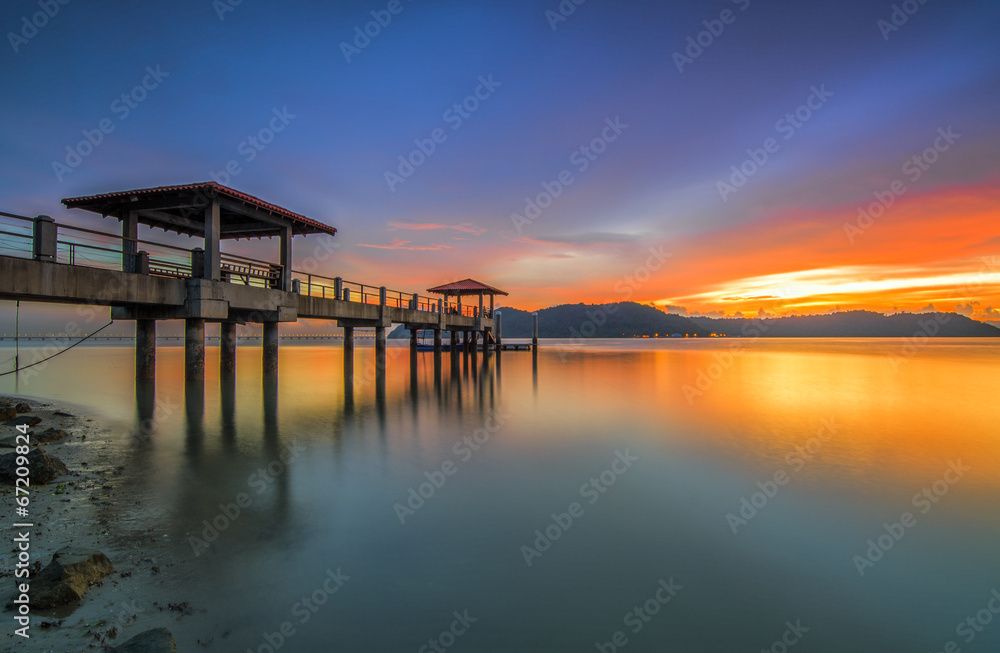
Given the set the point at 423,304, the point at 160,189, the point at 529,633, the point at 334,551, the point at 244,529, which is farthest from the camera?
the point at 423,304

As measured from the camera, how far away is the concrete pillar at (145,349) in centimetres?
1853

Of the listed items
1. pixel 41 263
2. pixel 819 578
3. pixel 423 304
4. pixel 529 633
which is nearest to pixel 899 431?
pixel 819 578

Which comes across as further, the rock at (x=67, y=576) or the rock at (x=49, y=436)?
the rock at (x=49, y=436)

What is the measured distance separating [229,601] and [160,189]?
15368 mm

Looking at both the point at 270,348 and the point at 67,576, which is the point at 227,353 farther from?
the point at 67,576

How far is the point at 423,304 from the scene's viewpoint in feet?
105

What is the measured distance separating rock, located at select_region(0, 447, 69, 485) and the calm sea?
1.18m

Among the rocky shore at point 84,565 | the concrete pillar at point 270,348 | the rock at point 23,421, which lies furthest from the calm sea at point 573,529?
the concrete pillar at point 270,348

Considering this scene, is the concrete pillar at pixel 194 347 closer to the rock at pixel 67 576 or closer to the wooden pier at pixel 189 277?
the wooden pier at pixel 189 277

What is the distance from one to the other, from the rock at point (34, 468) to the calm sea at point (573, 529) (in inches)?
46.4

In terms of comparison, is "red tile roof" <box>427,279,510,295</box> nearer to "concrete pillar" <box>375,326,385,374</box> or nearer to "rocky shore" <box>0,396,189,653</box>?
"concrete pillar" <box>375,326,385,374</box>

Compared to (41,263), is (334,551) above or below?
below

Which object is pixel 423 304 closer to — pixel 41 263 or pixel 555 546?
pixel 41 263

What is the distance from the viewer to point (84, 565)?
4.19 metres
